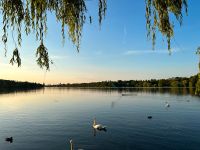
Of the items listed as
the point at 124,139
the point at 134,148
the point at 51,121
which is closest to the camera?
the point at 134,148

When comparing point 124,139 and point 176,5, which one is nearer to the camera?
point 176,5

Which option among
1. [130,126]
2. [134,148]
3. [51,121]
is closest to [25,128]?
[51,121]

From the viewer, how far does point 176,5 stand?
5.90 metres

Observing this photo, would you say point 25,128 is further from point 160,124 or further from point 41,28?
point 41,28

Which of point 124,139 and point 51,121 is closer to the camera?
point 124,139

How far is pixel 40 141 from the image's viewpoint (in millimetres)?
45594

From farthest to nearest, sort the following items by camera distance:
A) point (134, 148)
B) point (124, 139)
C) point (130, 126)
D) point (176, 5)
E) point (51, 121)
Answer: point (51, 121) → point (130, 126) → point (124, 139) → point (134, 148) → point (176, 5)

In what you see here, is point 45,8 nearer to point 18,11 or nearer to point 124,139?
point 18,11

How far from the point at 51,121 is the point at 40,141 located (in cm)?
2230

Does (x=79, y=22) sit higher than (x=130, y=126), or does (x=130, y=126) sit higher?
(x=79, y=22)

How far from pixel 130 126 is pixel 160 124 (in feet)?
22.6

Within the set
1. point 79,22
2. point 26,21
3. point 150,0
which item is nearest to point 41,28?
point 26,21

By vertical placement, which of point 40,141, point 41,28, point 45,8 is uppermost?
point 45,8

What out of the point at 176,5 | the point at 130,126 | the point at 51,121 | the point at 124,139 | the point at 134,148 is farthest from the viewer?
the point at 51,121
